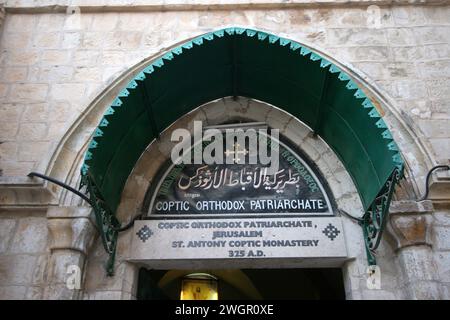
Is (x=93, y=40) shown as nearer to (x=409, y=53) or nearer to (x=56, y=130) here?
(x=56, y=130)

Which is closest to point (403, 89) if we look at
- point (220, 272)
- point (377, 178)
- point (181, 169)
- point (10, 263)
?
A: point (377, 178)

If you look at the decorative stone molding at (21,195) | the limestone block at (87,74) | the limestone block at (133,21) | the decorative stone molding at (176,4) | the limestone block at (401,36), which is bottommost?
the decorative stone molding at (21,195)

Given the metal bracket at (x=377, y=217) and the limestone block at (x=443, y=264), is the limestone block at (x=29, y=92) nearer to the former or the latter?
the metal bracket at (x=377, y=217)

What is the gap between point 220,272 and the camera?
25.6ft

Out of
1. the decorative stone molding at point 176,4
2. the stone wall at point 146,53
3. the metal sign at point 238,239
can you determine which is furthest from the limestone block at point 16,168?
the decorative stone molding at point 176,4

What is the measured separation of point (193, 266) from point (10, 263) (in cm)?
154

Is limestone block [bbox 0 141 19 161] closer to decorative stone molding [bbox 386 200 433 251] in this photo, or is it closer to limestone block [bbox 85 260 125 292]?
limestone block [bbox 85 260 125 292]

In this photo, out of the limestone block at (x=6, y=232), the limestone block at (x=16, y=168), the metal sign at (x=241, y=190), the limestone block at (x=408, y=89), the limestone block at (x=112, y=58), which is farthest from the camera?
the limestone block at (x=112, y=58)

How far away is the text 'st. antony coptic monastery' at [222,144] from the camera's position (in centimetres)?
350

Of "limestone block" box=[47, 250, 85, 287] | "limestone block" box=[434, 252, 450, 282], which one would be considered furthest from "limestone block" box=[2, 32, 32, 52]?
"limestone block" box=[434, 252, 450, 282]

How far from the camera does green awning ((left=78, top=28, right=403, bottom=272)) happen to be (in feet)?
11.2

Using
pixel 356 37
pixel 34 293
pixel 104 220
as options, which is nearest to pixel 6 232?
pixel 34 293

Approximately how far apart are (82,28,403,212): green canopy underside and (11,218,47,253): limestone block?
0.63 m

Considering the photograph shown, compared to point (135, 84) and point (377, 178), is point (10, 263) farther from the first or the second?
point (377, 178)
